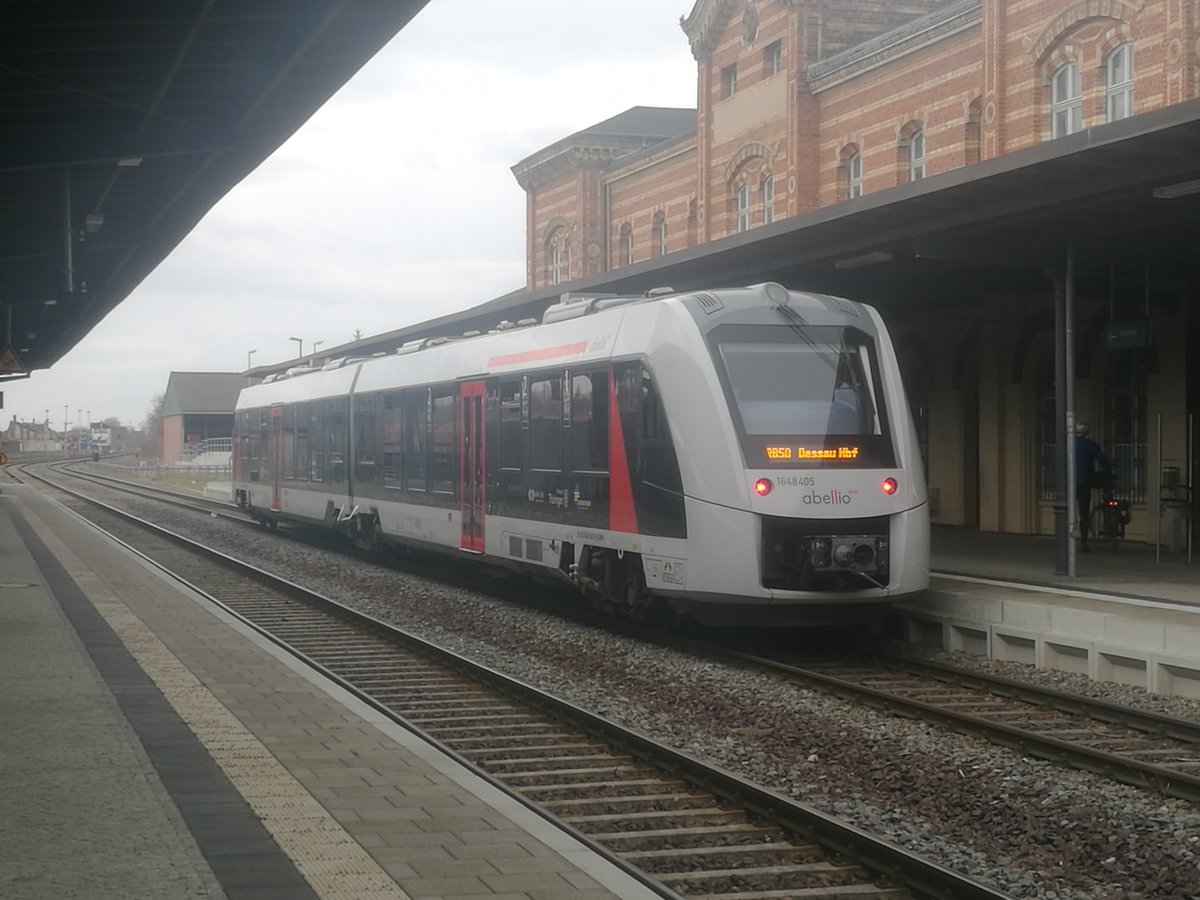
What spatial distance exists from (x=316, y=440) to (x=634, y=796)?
17.5m

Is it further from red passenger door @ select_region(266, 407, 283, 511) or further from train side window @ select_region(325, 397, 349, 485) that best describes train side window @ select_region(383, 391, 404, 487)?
red passenger door @ select_region(266, 407, 283, 511)

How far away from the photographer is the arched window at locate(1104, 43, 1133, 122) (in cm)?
2247

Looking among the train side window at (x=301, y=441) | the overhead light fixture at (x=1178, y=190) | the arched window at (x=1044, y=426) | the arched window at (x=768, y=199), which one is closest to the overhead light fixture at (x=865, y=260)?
the overhead light fixture at (x=1178, y=190)

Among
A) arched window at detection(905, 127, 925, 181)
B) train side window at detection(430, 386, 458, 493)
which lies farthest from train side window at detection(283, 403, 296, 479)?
arched window at detection(905, 127, 925, 181)

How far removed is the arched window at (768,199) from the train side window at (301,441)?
482 inches

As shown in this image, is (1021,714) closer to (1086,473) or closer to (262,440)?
(1086,473)

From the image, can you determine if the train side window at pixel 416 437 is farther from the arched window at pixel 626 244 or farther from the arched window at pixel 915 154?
the arched window at pixel 626 244

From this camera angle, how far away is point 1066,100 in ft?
78.7

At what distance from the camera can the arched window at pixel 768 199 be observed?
3253 cm

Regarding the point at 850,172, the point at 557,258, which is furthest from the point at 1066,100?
the point at 557,258

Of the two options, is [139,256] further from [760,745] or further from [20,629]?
[760,745]

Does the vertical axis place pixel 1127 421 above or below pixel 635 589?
above

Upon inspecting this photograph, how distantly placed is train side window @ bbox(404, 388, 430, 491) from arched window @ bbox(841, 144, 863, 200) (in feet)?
45.6

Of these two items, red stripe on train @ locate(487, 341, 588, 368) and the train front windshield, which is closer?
the train front windshield
